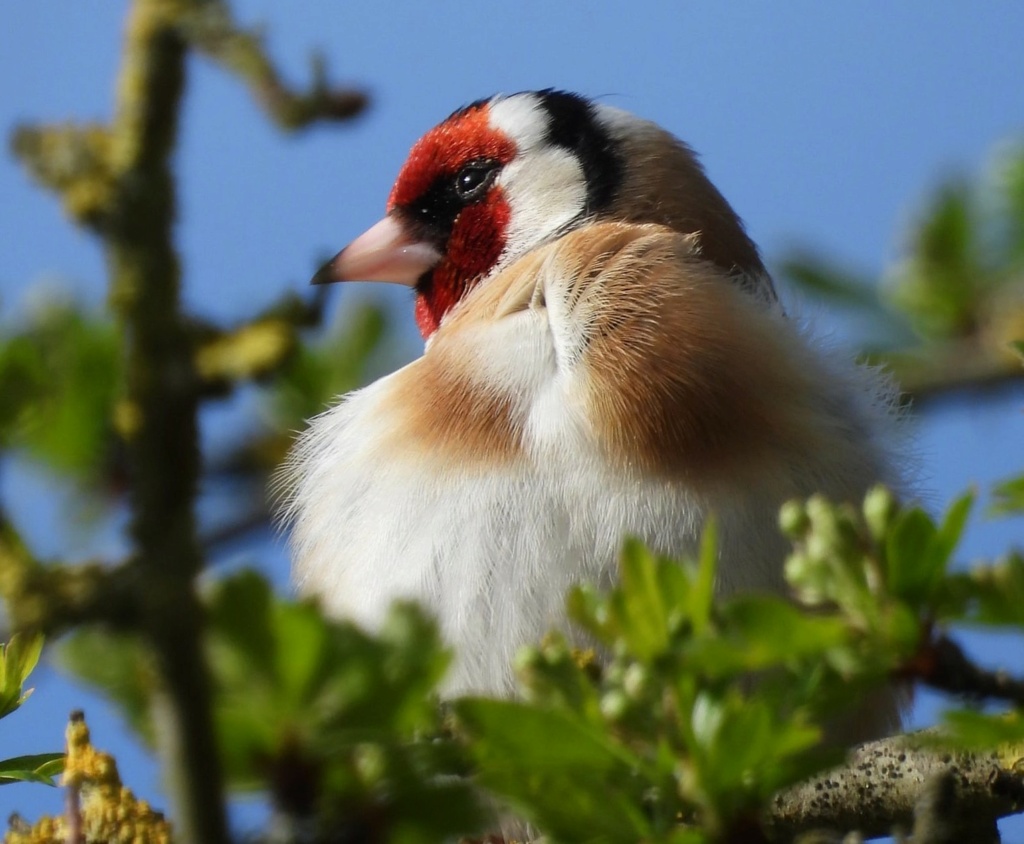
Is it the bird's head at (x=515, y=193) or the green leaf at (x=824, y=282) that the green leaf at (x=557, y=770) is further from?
the bird's head at (x=515, y=193)

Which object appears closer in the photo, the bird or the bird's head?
the bird

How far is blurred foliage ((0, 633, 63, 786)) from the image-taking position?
166 centimetres

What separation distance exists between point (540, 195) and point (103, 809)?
2.35 meters

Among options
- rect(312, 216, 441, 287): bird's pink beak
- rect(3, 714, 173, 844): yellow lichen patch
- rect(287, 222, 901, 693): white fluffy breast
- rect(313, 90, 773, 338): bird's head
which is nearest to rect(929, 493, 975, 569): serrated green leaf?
rect(3, 714, 173, 844): yellow lichen patch

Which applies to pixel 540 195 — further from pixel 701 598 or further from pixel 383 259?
pixel 701 598

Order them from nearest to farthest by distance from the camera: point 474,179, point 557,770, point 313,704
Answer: point 313,704
point 557,770
point 474,179

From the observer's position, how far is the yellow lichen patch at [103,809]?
151cm

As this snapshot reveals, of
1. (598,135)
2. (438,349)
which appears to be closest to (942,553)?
(438,349)

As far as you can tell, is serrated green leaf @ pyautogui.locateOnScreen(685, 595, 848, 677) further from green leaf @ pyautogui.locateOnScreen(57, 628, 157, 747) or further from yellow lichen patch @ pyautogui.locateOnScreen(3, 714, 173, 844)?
yellow lichen patch @ pyautogui.locateOnScreen(3, 714, 173, 844)

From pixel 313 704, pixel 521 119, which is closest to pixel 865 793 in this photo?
pixel 313 704

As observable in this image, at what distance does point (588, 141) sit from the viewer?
3740mm

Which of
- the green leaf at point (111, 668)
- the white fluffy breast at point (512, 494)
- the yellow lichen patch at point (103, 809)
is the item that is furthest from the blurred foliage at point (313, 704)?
the white fluffy breast at point (512, 494)

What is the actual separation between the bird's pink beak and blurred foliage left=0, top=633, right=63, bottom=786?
199 cm

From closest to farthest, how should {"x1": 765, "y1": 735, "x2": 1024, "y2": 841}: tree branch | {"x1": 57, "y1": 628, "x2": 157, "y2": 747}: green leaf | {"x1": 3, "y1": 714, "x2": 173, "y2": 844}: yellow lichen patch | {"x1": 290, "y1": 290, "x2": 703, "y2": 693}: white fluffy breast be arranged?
{"x1": 57, "y1": 628, "x2": 157, "y2": 747}: green leaf, {"x1": 3, "y1": 714, "x2": 173, "y2": 844}: yellow lichen patch, {"x1": 765, "y1": 735, "x2": 1024, "y2": 841}: tree branch, {"x1": 290, "y1": 290, "x2": 703, "y2": 693}: white fluffy breast
